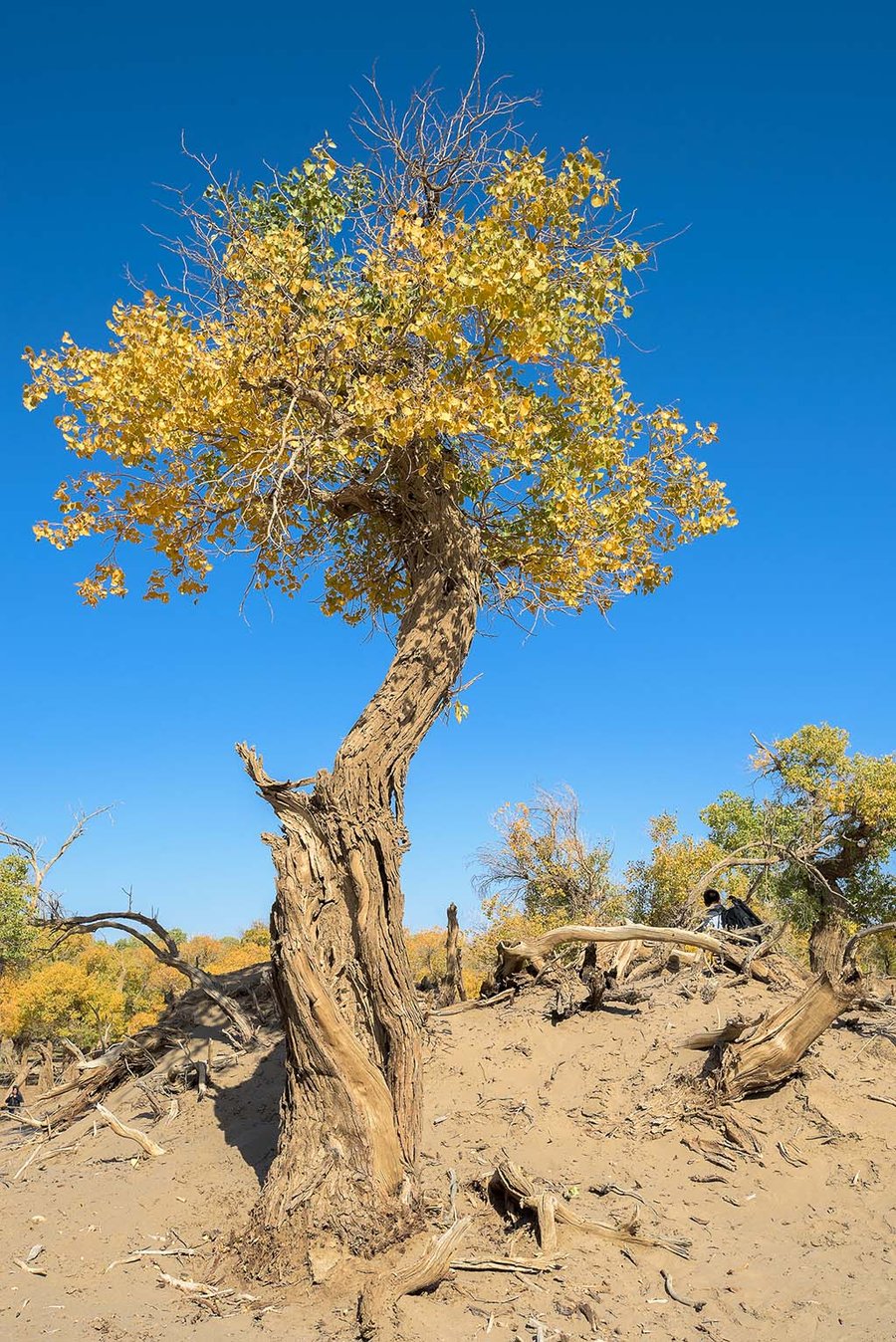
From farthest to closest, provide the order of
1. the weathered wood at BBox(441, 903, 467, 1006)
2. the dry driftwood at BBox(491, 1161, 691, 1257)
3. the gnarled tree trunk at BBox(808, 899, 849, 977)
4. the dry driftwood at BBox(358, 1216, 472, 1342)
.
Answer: the gnarled tree trunk at BBox(808, 899, 849, 977) → the weathered wood at BBox(441, 903, 467, 1006) → the dry driftwood at BBox(491, 1161, 691, 1257) → the dry driftwood at BBox(358, 1216, 472, 1342)

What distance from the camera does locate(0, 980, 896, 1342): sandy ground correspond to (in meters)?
5.50

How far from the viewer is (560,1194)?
6898mm

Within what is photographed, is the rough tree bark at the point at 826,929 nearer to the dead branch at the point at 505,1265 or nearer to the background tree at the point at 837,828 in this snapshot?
the background tree at the point at 837,828

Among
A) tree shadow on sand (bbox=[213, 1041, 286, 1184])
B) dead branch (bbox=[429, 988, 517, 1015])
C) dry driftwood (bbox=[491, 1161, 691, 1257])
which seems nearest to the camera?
dry driftwood (bbox=[491, 1161, 691, 1257])

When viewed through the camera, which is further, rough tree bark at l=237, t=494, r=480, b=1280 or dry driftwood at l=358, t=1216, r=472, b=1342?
rough tree bark at l=237, t=494, r=480, b=1280

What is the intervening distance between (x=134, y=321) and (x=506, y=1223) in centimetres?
814

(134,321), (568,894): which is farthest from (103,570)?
(568,894)

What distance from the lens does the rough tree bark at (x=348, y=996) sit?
6160 mm

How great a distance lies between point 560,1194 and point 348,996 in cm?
226

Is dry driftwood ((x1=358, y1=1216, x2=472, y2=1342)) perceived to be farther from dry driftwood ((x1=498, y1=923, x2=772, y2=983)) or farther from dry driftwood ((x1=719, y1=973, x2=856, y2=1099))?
dry driftwood ((x1=498, y1=923, x2=772, y2=983))

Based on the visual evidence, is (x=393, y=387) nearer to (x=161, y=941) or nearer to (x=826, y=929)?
(x=161, y=941)

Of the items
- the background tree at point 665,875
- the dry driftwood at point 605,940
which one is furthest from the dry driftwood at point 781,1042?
the background tree at point 665,875

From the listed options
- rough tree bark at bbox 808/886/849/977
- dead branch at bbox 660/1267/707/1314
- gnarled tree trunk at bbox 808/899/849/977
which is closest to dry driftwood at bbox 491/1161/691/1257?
dead branch at bbox 660/1267/707/1314

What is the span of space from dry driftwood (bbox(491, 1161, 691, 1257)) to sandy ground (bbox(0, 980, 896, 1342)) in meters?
0.09
